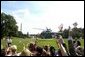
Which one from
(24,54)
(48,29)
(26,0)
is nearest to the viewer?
(24,54)

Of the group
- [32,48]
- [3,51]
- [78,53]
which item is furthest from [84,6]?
[3,51]

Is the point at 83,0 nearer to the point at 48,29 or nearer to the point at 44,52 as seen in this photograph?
the point at 44,52

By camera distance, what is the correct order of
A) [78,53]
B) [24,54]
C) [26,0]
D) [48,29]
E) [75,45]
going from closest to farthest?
[24,54]
[26,0]
[78,53]
[75,45]
[48,29]

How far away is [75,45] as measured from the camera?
31.5 ft

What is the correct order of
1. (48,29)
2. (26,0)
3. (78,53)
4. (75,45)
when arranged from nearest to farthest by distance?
(26,0), (78,53), (75,45), (48,29)

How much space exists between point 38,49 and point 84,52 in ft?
5.15

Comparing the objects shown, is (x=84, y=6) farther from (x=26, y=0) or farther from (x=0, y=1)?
(x=0, y=1)

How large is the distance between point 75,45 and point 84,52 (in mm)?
1896

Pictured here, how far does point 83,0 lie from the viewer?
25.3 ft

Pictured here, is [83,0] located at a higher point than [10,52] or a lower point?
higher

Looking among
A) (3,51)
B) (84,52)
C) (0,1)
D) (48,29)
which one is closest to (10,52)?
(3,51)

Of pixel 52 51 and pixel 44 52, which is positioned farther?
pixel 52 51

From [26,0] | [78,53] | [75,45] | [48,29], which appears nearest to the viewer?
[26,0]

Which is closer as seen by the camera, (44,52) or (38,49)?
(44,52)
